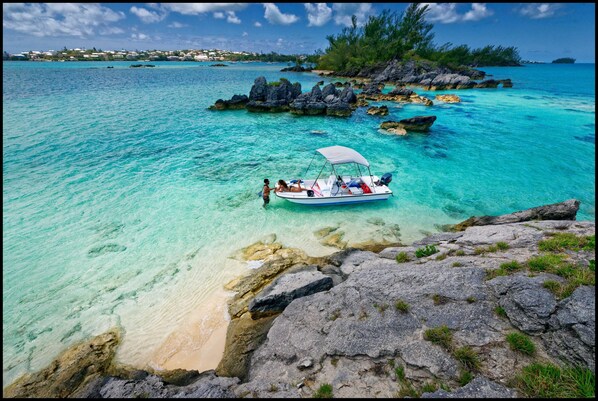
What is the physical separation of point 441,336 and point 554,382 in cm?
203

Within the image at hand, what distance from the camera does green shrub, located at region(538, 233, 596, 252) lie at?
8.37 metres

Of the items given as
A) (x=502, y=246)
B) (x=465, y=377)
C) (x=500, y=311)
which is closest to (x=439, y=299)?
(x=500, y=311)

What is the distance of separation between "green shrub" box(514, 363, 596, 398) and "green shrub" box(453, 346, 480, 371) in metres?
0.71

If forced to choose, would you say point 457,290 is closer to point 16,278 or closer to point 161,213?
point 161,213

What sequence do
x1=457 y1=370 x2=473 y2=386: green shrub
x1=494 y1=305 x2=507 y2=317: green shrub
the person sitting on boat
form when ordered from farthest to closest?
the person sitting on boat, x1=494 y1=305 x2=507 y2=317: green shrub, x1=457 y1=370 x2=473 y2=386: green shrub

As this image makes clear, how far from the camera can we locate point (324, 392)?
5.87m

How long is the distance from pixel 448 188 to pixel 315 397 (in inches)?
781

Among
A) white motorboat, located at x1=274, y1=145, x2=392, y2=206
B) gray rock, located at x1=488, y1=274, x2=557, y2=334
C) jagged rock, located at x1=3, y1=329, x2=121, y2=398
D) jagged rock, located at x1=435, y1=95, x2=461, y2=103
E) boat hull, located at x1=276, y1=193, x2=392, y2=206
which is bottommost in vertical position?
jagged rock, located at x1=3, y1=329, x2=121, y2=398

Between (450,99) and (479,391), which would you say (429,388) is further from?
(450,99)

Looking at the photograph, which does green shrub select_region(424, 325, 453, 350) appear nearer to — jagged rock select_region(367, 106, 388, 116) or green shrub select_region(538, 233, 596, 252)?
green shrub select_region(538, 233, 596, 252)

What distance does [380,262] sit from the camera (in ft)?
35.7

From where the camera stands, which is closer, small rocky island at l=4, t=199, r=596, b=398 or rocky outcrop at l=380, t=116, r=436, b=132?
small rocky island at l=4, t=199, r=596, b=398

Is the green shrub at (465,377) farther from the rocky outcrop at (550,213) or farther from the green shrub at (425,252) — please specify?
the rocky outcrop at (550,213)

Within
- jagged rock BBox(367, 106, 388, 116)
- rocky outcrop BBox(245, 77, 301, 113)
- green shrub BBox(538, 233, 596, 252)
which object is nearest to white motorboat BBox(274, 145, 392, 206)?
green shrub BBox(538, 233, 596, 252)
